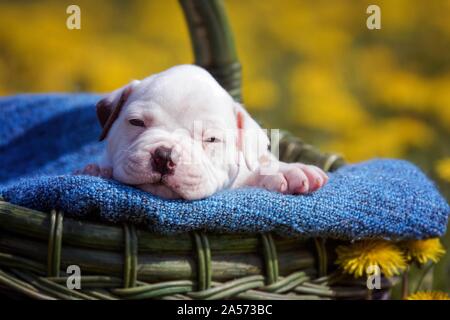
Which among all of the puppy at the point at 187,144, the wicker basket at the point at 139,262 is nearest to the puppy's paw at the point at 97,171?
the puppy at the point at 187,144

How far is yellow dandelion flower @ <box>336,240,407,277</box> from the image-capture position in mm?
1278

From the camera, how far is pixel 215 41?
1.84m

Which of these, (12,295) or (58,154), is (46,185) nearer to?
(12,295)

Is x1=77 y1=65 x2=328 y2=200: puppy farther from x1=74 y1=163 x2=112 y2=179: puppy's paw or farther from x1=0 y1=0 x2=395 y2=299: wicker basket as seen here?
x1=0 y1=0 x2=395 y2=299: wicker basket

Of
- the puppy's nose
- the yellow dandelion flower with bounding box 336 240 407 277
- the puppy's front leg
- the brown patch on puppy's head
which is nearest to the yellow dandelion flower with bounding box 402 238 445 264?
the yellow dandelion flower with bounding box 336 240 407 277

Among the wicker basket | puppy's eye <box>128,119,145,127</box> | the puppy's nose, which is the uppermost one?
puppy's eye <box>128,119,145,127</box>

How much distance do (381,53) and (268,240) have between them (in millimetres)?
1709

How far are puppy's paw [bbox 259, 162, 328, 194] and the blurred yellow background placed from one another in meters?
1.18

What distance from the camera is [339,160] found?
1753 millimetres

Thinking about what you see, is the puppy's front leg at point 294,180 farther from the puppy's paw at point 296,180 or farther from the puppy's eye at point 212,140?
the puppy's eye at point 212,140

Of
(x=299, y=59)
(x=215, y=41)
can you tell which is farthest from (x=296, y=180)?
(x=299, y=59)
